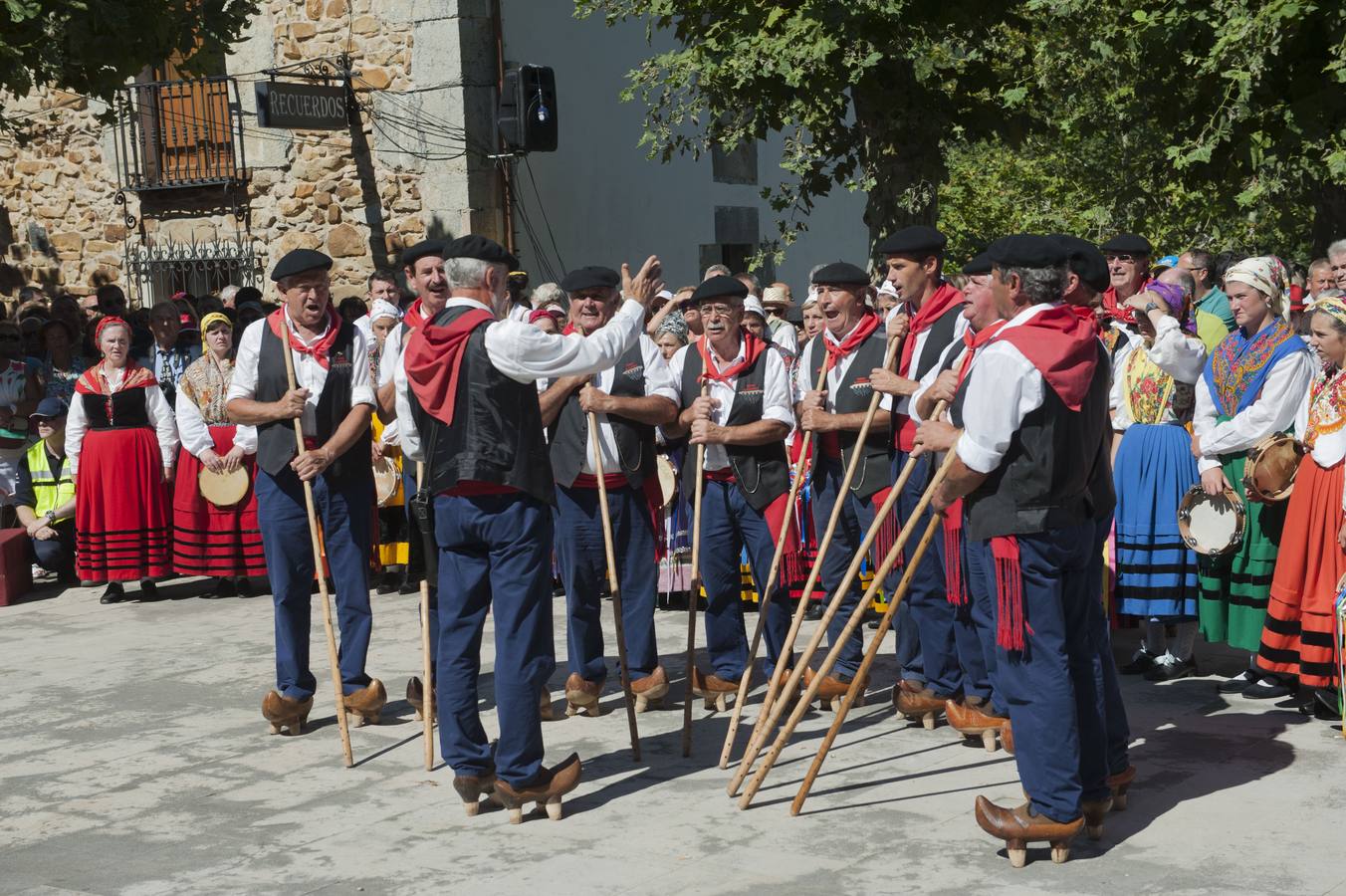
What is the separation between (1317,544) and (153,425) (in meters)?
7.22

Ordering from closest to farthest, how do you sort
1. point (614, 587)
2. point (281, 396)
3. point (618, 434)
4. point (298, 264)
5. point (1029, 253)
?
point (1029, 253), point (614, 587), point (298, 264), point (281, 396), point (618, 434)

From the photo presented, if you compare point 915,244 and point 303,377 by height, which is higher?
point 915,244

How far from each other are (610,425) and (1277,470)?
2.76m

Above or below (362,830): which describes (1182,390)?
above

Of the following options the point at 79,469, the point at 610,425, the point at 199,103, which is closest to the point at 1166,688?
the point at 610,425

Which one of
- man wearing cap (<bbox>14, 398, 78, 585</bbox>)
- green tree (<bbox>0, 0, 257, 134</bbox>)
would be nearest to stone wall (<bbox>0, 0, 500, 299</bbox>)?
green tree (<bbox>0, 0, 257, 134</bbox>)

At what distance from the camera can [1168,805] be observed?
555 cm

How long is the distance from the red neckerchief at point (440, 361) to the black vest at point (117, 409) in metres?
5.43

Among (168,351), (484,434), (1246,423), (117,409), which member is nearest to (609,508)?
(484,434)

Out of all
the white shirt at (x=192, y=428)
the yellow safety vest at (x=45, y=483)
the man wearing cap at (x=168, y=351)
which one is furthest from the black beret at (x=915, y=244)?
the yellow safety vest at (x=45, y=483)

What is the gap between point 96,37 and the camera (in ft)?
38.4

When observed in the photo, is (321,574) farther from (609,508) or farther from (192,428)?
(192,428)

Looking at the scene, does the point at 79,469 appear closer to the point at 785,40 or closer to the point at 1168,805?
the point at 785,40

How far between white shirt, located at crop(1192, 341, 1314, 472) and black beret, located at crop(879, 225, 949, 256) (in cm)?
147
